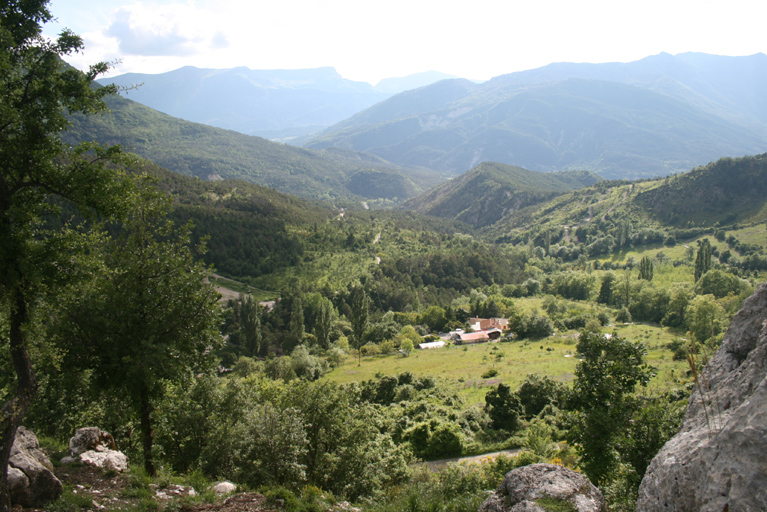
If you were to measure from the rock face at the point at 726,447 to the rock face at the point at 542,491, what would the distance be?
208cm

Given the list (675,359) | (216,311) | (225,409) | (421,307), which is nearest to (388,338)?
(421,307)

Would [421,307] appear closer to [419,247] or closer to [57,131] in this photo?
[419,247]

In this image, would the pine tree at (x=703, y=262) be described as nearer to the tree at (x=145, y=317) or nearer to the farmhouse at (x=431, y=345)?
the farmhouse at (x=431, y=345)

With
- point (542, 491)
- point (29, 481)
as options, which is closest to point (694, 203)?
point (542, 491)

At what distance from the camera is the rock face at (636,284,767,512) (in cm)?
537

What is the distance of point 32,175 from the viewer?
910 cm

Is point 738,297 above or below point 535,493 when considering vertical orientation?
below

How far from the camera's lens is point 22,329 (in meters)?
8.68

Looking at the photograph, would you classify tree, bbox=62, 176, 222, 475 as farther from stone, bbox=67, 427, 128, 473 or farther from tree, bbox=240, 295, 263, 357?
tree, bbox=240, 295, 263, 357

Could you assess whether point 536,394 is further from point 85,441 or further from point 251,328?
point 251,328

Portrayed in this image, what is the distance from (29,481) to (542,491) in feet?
38.8

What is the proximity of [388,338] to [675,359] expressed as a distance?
47.9 metres

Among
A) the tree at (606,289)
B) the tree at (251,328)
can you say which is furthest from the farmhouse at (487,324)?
the tree at (251,328)

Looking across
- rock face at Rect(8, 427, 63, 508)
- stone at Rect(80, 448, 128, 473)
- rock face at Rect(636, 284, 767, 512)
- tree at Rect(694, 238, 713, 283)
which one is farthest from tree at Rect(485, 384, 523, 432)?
tree at Rect(694, 238, 713, 283)
